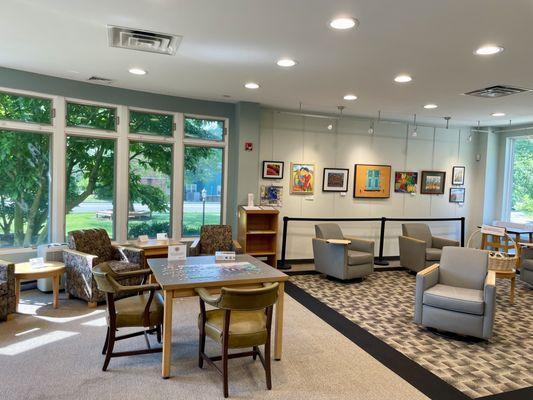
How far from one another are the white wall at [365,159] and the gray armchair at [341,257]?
0.92 meters

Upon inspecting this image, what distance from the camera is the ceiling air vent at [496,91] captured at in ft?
15.3

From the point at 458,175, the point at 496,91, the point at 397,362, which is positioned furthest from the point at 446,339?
the point at 458,175

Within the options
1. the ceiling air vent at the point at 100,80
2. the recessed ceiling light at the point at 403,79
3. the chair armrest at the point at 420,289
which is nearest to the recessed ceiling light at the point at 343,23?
the recessed ceiling light at the point at 403,79

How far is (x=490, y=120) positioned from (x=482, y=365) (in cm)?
540

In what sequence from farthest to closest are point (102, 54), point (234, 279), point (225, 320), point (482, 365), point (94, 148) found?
point (94, 148)
point (102, 54)
point (482, 365)
point (234, 279)
point (225, 320)

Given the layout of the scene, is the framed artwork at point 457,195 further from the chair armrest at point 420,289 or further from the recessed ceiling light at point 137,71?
the recessed ceiling light at point 137,71

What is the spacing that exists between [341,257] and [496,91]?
299 cm

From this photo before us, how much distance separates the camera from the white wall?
6.91 m

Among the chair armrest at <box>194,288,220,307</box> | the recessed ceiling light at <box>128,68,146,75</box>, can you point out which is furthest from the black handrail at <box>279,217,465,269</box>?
the chair armrest at <box>194,288,220,307</box>

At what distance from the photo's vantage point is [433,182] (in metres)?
7.98

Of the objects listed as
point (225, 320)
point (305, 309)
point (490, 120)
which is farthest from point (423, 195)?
point (225, 320)

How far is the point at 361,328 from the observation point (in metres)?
4.00

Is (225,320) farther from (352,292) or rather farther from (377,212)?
(377,212)

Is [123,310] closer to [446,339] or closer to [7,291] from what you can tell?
[7,291]
